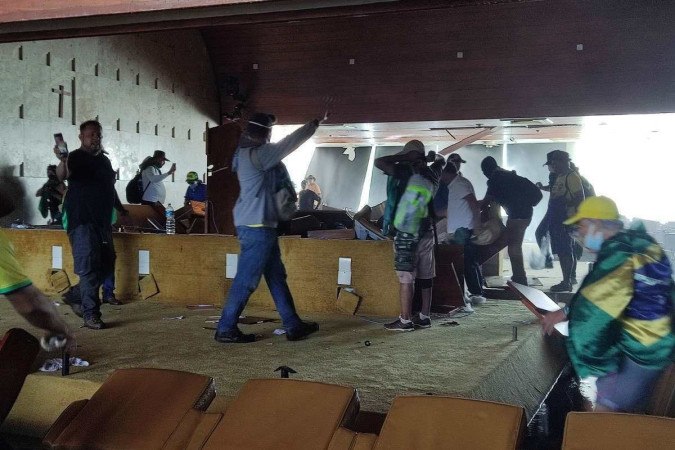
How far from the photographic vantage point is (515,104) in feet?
43.1

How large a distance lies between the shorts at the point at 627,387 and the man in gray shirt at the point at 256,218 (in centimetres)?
270

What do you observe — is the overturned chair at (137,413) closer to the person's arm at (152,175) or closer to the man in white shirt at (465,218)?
the man in white shirt at (465,218)

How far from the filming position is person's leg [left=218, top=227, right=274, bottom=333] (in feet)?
16.8

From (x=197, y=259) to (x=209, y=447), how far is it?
4924mm

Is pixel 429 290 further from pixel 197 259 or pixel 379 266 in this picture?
pixel 197 259

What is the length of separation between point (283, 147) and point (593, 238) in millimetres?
2518

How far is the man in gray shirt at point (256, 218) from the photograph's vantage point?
202 inches

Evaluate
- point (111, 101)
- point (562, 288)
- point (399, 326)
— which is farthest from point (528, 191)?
point (111, 101)

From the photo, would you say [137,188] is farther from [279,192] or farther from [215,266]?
[279,192]

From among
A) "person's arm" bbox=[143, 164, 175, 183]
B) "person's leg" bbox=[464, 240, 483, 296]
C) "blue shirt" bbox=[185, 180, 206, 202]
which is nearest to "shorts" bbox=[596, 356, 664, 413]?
"person's leg" bbox=[464, 240, 483, 296]

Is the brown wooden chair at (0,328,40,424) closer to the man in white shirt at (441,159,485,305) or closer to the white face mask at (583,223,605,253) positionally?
the white face mask at (583,223,605,253)

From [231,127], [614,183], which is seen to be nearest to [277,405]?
[231,127]

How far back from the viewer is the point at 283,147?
16.7 ft

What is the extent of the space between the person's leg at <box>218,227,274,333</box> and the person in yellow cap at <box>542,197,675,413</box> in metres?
2.58
